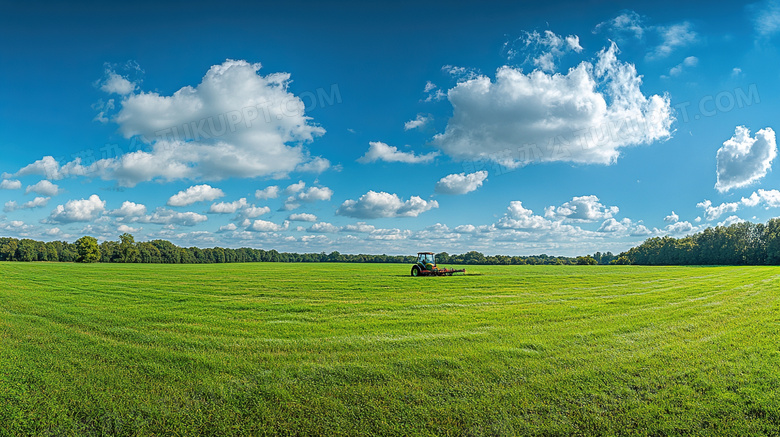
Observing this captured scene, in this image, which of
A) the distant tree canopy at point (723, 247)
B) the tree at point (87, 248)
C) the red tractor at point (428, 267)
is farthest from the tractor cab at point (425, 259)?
the tree at point (87, 248)

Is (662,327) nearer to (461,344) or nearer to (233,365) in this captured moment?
(461,344)

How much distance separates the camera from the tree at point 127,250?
106 meters

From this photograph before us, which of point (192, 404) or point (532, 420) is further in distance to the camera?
point (192, 404)

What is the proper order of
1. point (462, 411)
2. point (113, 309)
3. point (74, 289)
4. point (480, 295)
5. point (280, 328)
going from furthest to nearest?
1. point (74, 289)
2. point (480, 295)
3. point (113, 309)
4. point (280, 328)
5. point (462, 411)

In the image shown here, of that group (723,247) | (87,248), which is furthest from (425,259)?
(723,247)

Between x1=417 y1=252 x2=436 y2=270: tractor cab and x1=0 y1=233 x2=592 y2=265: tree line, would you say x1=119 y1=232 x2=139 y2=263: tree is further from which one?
x1=417 y1=252 x2=436 y2=270: tractor cab

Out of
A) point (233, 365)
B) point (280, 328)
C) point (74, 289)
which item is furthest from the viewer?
point (74, 289)

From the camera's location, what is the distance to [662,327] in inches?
418

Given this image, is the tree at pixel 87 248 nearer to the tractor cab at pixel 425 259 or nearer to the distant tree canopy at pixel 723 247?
the tractor cab at pixel 425 259

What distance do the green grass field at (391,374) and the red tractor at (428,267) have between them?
774 inches

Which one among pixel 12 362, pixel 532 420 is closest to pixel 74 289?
pixel 12 362

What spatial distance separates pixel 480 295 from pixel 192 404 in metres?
14.9

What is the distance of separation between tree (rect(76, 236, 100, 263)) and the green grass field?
10734cm

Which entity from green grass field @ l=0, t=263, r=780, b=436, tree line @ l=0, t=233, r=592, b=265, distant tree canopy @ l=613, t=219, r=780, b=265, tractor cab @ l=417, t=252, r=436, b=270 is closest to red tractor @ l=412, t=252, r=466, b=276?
tractor cab @ l=417, t=252, r=436, b=270
